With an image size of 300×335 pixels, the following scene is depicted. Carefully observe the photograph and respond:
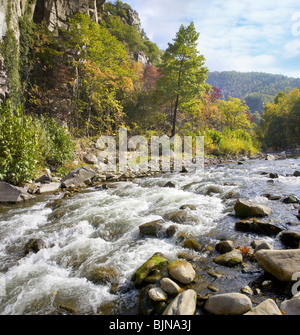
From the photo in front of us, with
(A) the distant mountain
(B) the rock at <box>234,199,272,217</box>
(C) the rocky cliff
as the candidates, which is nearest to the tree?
(C) the rocky cliff

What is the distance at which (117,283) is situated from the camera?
8.57 ft

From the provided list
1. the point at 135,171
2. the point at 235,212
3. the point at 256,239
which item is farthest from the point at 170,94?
the point at 256,239

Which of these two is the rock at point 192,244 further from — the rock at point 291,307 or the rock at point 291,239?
the rock at point 291,307

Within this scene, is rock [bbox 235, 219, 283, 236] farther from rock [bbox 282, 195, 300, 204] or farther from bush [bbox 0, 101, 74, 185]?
bush [bbox 0, 101, 74, 185]

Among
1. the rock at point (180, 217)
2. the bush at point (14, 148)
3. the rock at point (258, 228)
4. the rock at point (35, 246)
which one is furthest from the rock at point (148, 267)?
the bush at point (14, 148)

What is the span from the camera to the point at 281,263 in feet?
7.59

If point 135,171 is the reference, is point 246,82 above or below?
above

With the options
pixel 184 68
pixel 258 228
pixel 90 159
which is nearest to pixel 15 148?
pixel 90 159

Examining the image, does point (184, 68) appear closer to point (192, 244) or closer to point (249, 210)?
point (249, 210)

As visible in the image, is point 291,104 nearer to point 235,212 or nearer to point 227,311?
point 235,212

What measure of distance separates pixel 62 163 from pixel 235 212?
7551mm

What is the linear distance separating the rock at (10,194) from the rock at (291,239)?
6777mm

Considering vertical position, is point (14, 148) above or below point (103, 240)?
above

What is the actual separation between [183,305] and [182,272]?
1.84 ft
